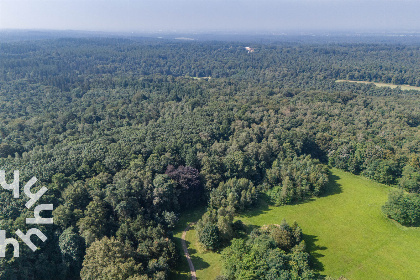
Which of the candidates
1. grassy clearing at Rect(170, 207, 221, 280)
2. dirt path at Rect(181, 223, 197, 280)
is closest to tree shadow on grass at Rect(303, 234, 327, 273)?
grassy clearing at Rect(170, 207, 221, 280)

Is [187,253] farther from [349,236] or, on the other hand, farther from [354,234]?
[354,234]

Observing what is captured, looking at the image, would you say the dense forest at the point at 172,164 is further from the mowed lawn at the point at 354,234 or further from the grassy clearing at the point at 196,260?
the mowed lawn at the point at 354,234

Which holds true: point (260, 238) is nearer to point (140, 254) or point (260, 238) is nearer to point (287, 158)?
point (140, 254)

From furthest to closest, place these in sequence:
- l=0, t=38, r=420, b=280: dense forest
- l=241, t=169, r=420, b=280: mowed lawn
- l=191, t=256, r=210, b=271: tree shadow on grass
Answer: l=241, t=169, r=420, b=280: mowed lawn, l=191, t=256, r=210, b=271: tree shadow on grass, l=0, t=38, r=420, b=280: dense forest

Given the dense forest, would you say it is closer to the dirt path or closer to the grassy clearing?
the grassy clearing

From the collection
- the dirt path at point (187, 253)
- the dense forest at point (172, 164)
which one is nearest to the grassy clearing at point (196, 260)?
the dirt path at point (187, 253)

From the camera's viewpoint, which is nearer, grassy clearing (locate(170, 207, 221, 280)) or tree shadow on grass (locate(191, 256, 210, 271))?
grassy clearing (locate(170, 207, 221, 280))

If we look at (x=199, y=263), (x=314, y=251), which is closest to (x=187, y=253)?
(x=199, y=263)
